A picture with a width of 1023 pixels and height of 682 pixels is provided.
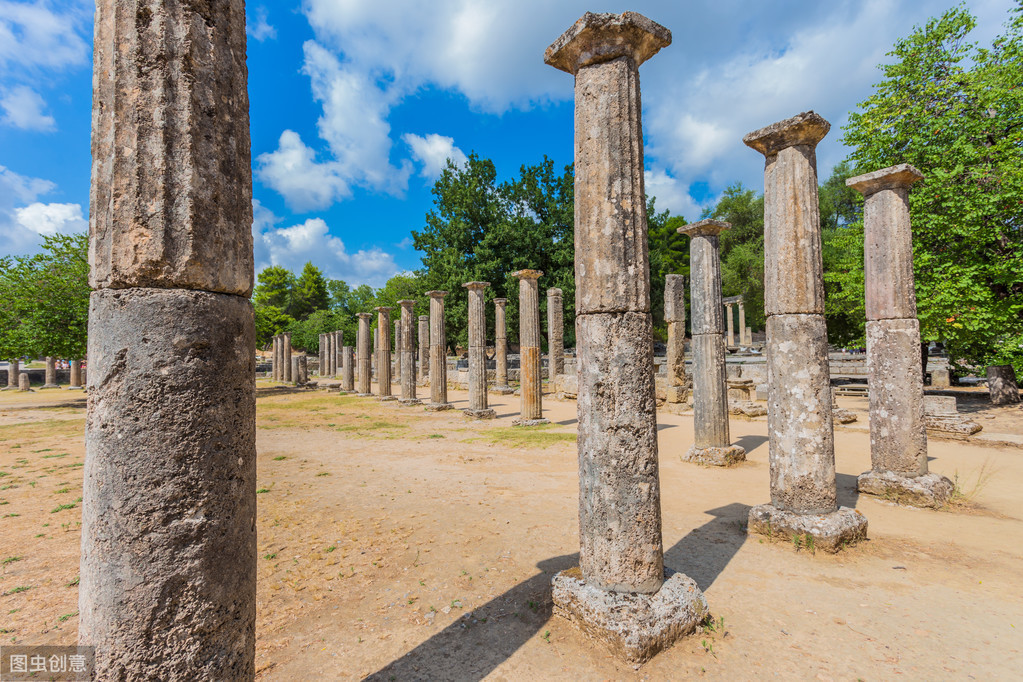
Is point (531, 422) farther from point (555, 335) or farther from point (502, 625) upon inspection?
point (502, 625)

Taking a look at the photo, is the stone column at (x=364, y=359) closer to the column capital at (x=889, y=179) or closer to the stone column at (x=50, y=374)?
the column capital at (x=889, y=179)

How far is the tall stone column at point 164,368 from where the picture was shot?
1.96 meters

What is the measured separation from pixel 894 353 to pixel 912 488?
5.74ft

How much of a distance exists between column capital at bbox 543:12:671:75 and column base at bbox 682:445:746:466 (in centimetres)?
696

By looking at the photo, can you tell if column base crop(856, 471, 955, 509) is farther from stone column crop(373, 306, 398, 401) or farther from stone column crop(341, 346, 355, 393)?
stone column crop(341, 346, 355, 393)

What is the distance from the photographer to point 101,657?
193 cm

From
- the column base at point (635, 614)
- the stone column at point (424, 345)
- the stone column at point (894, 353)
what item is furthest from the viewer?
the stone column at point (424, 345)

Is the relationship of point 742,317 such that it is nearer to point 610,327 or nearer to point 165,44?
point 610,327

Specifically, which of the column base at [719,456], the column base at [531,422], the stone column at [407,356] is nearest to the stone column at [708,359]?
the column base at [719,456]

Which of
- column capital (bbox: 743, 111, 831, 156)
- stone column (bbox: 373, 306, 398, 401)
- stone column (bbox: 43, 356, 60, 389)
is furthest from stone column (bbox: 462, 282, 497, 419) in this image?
stone column (bbox: 43, 356, 60, 389)

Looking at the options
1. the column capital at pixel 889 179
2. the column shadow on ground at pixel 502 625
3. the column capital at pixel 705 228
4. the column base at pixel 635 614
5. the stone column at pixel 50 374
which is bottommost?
the column shadow on ground at pixel 502 625

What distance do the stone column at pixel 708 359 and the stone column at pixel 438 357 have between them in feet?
33.6

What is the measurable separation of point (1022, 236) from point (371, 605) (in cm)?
1652

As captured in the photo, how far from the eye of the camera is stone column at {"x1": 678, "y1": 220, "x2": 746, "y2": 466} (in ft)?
29.5
